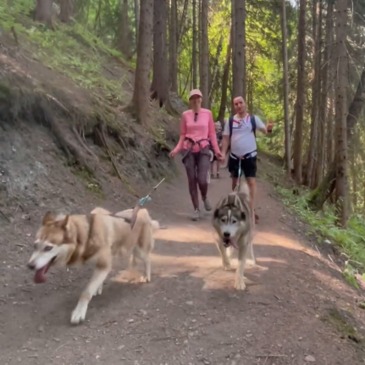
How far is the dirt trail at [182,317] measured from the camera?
487 centimetres

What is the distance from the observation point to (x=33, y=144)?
9000 millimetres

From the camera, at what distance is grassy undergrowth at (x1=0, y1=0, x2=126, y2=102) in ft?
48.8

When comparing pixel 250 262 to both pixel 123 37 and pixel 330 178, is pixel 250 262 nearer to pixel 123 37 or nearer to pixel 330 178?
pixel 330 178

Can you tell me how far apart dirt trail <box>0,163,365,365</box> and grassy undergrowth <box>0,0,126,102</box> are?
28.6 ft

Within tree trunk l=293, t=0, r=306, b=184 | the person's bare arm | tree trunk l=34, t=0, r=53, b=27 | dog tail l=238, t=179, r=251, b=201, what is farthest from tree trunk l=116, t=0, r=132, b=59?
dog tail l=238, t=179, r=251, b=201

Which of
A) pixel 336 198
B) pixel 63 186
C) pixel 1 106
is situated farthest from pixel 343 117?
pixel 1 106

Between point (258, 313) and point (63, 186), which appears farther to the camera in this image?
point (63, 186)

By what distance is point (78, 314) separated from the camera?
5293mm

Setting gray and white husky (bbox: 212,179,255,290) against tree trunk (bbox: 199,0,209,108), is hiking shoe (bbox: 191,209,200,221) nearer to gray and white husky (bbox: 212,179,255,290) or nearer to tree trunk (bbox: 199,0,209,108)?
gray and white husky (bbox: 212,179,255,290)

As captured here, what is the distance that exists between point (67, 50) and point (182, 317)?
1482 cm

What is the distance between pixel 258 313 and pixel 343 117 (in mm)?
7500

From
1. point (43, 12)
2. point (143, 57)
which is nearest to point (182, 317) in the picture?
point (143, 57)

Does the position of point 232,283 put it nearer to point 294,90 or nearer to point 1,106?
point 1,106

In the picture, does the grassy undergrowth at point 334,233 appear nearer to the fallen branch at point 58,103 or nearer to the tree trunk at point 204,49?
the fallen branch at point 58,103
